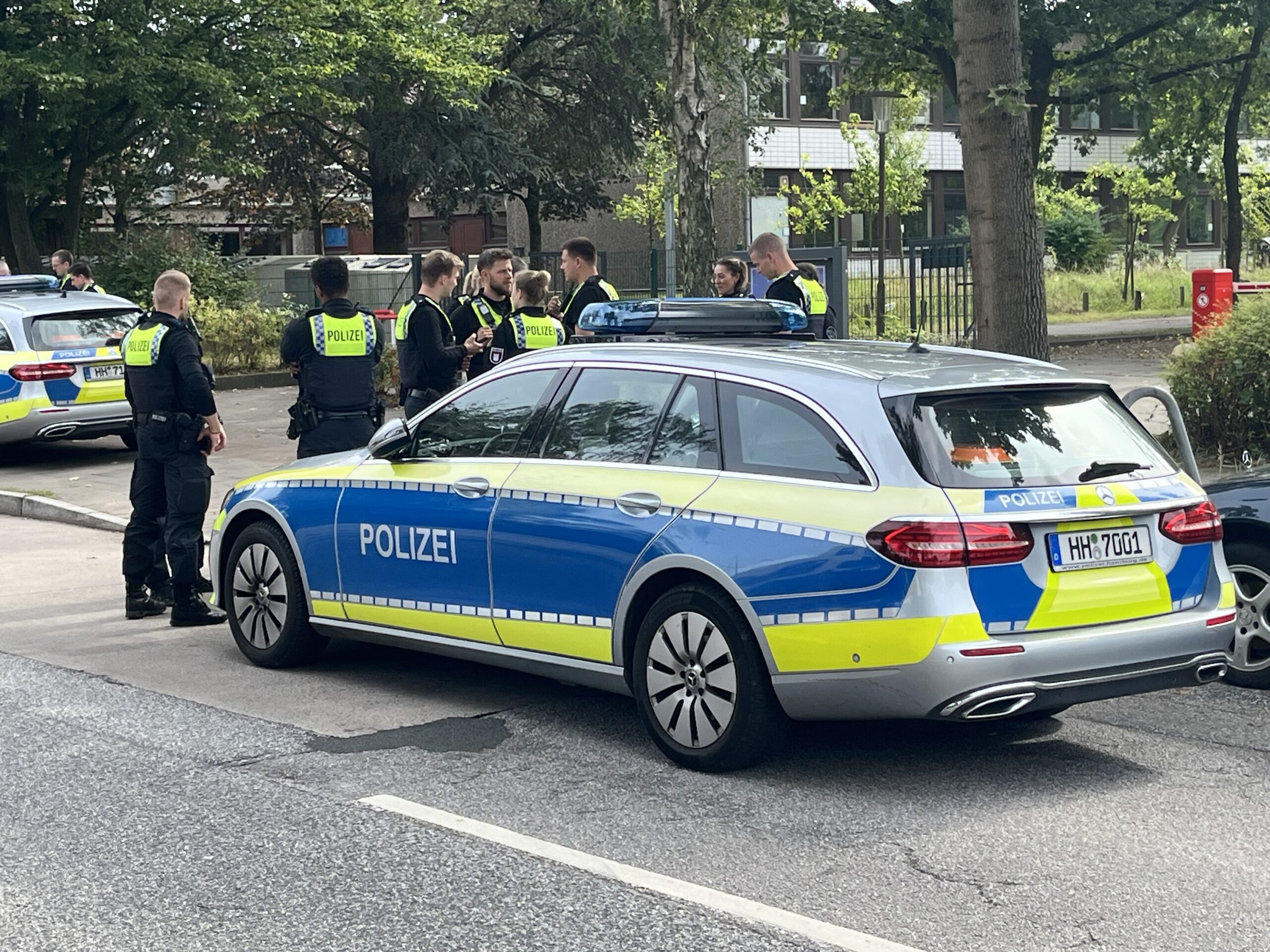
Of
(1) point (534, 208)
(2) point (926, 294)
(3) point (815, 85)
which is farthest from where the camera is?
(3) point (815, 85)

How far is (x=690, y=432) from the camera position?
6.20m

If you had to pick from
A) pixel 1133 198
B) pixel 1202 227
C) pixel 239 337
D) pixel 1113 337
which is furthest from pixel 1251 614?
pixel 1202 227

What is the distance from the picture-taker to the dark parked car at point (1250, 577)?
6.98m

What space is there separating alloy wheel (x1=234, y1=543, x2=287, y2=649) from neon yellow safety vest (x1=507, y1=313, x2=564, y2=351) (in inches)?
113

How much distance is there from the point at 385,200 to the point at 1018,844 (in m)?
37.3

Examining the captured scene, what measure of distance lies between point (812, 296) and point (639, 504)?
16.6 feet

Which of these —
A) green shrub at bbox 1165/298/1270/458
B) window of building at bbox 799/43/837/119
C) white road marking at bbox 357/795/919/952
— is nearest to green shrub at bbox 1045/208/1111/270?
window of building at bbox 799/43/837/119

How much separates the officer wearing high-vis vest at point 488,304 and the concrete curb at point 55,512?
3.73 metres

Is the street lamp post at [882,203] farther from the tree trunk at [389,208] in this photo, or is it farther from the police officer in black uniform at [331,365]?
the tree trunk at [389,208]

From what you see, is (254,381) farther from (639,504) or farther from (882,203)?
(639,504)

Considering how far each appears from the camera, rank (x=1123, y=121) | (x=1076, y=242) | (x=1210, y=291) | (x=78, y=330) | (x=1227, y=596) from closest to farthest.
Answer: (x=1227, y=596) → (x=78, y=330) → (x=1210, y=291) → (x=1076, y=242) → (x=1123, y=121)

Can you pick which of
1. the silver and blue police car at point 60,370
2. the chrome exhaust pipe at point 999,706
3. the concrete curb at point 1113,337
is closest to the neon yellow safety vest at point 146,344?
the chrome exhaust pipe at point 999,706

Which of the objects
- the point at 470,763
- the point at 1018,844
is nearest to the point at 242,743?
the point at 470,763

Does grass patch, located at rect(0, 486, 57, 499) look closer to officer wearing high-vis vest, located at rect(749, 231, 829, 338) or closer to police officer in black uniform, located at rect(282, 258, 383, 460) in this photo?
police officer in black uniform, located at rect(282, 258, 383, 460)
